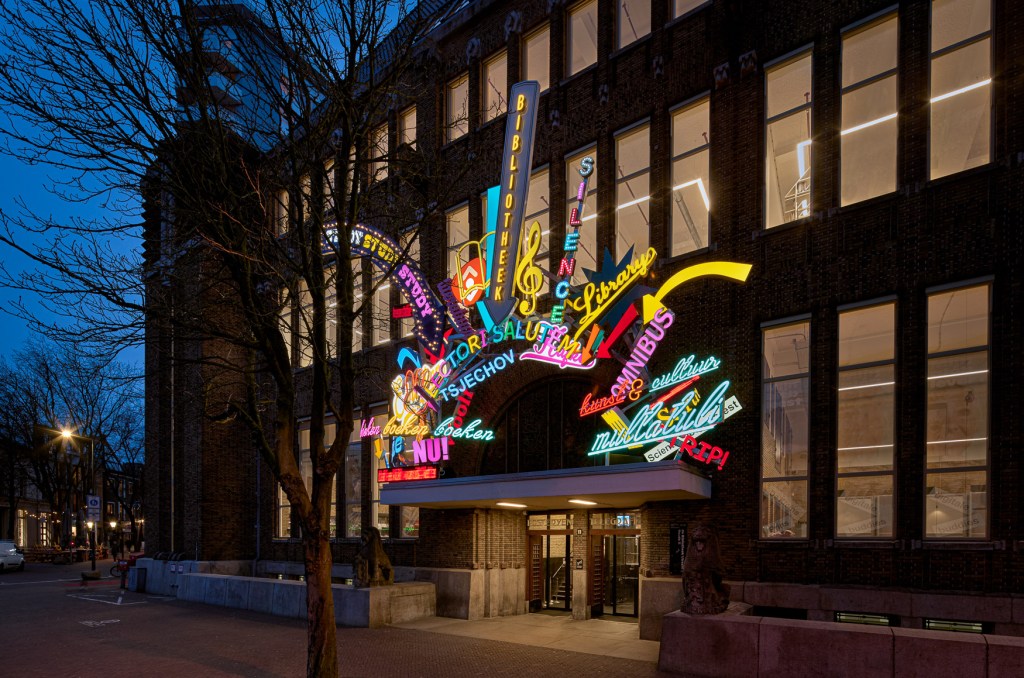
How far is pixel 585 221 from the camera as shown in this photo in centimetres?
1884

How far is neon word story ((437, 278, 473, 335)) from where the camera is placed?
19.7m

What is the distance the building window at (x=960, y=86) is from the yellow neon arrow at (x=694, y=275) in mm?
3642

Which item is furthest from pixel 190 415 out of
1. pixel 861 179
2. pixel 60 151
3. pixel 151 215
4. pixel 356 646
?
pixel 861 179

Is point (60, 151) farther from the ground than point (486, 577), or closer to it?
farther from the ground

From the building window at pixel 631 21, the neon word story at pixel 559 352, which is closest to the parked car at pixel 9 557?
the neon word story at pixel 559 352

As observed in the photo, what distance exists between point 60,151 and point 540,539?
14238 mm

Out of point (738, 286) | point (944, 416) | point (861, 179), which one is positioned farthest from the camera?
point (738, 286)

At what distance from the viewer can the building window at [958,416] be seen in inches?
491

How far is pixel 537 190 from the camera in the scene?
20109mm

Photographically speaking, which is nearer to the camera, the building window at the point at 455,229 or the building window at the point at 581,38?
the building window at the point at 581,38

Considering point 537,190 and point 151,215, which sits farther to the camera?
point 151,215

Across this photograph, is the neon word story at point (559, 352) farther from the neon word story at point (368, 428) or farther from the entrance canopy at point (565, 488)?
the neon word story at point (368, 428)

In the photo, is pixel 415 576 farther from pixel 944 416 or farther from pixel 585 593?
pixel 944 416

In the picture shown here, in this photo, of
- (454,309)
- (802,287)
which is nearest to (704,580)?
(802,287)
